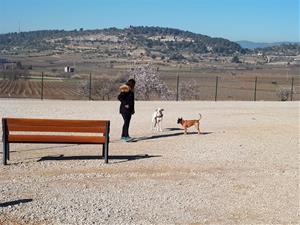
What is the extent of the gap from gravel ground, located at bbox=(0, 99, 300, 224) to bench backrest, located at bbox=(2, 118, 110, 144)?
0.46 metres

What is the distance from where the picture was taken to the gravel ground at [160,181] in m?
8.30

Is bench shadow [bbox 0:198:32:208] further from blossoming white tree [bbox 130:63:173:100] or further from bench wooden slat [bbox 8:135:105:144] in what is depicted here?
blossoming white tree [bbox 130:63:173:100]

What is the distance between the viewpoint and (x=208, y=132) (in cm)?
1816

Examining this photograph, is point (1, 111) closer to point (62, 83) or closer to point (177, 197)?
point (177, 197)

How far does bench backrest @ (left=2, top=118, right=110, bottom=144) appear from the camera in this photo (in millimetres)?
11898

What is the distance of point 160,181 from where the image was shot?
34.6 ft

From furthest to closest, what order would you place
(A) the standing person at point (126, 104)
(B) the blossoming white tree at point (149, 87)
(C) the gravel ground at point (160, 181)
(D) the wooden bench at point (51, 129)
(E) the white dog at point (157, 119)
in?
1. (B) the blossoming white tree at point (149, 87)
2. (E) the white dog at point (157, 119)
3. (A) the standing person at point (126, 104)
4. (D) the wooden bench at point (51, 129)
5. (C) the gravel ground at point (160, 181)

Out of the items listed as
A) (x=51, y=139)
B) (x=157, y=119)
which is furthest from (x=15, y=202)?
(x=157, y=119)

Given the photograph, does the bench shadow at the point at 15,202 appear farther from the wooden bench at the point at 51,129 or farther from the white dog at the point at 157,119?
the white dog at the point at 157,119

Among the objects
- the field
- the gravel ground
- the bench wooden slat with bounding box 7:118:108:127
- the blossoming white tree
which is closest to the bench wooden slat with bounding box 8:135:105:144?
the bench wooden slat with bounding box 7:118:108:127

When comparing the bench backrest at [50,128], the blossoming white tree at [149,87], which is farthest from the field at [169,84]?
the bench backrest at [50,128]

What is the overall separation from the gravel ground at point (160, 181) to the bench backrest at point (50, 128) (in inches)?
Answer: 17.9

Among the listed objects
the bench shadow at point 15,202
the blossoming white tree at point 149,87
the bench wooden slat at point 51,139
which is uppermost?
the bench wooden slat at point 51,139

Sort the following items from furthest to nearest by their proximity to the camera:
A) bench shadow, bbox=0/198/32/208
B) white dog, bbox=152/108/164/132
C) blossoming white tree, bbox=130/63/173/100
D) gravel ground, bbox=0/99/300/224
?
blossoming white tree, bbox=130/63/173/100
white dog, bbox=152/108/164/132
bench shadow, bbox=0/198/32/208
gravel ground, bbox=0/99/300/224
